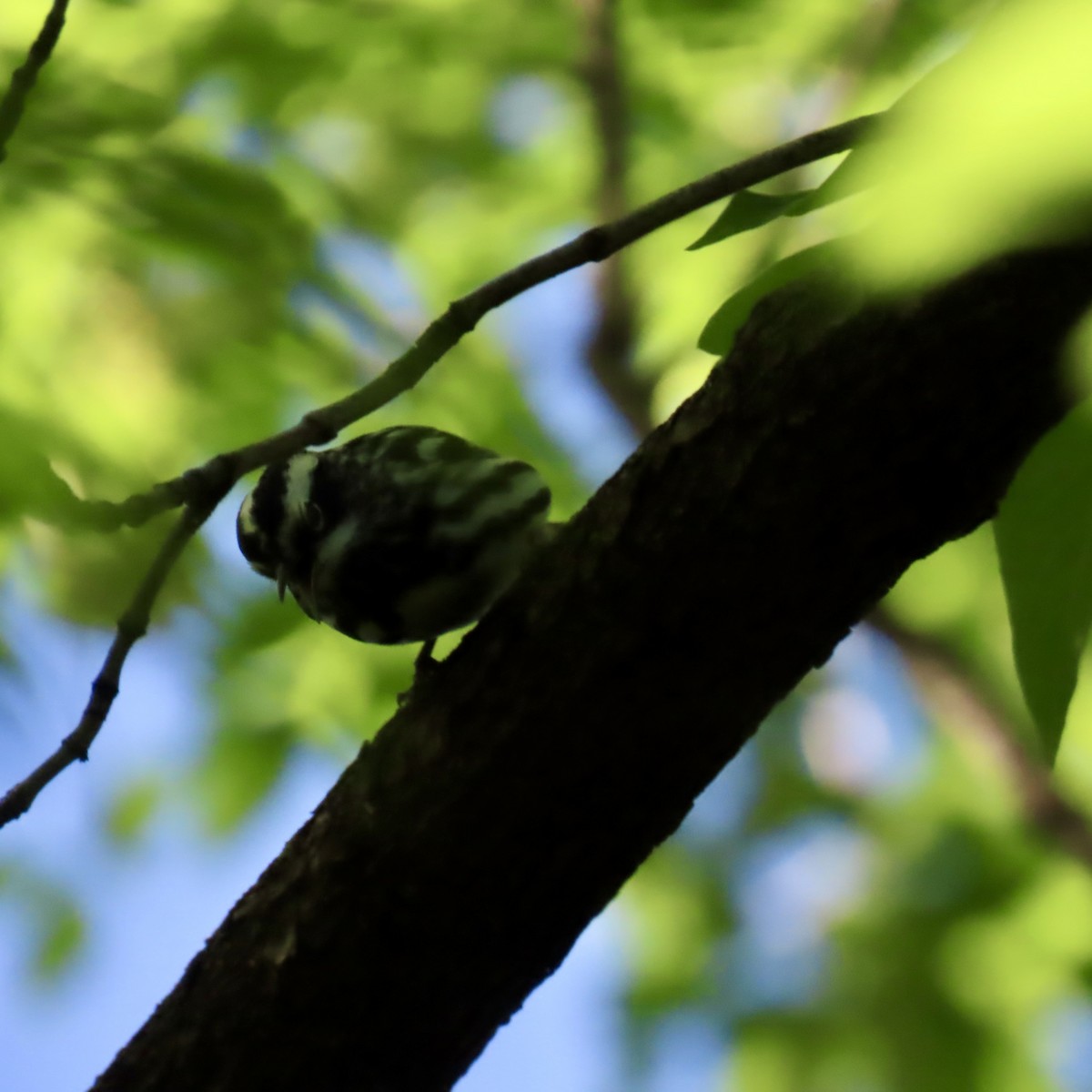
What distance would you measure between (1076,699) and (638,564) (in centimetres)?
149

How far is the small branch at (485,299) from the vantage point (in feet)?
4.20

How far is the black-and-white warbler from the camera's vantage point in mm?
1992

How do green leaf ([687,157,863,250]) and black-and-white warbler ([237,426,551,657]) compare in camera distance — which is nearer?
green leaf ([687,157,863,250])

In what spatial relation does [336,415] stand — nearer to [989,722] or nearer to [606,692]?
[606,692]

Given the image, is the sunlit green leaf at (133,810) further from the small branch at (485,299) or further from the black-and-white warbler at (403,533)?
the small branch at (485,299)

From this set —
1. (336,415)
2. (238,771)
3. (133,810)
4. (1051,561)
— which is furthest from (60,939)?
(1051,561)

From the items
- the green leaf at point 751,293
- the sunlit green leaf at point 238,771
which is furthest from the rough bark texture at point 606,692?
the sunlit green leaf at point 238,771

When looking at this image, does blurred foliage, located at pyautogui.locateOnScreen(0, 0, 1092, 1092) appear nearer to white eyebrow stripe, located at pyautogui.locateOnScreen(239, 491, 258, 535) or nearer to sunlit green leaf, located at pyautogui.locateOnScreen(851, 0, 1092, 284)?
white eyebrow stripe, located at pyautogui.locateOnScreen(239, 491, 258, 535)

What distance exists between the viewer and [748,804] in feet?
11.7

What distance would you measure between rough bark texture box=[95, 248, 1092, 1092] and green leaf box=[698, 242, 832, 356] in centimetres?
13

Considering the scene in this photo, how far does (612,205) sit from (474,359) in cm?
46

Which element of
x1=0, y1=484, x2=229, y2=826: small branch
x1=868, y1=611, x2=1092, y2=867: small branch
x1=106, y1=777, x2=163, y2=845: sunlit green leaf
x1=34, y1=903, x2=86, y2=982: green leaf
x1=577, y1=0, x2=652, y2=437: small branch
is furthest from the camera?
x1=34, y1=903, x2=86, y2=982: green leaf

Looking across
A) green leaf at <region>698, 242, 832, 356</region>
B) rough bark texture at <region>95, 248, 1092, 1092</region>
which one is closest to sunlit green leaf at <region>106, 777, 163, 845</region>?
rough bark texture at <region>95, 248, 1092, 1092</region>

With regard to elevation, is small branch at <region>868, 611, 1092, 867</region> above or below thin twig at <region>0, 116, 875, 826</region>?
above
